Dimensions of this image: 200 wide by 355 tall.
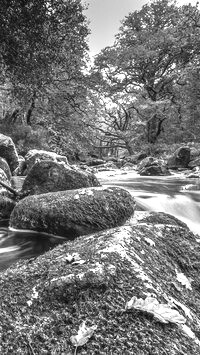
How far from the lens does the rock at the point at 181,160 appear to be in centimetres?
2077

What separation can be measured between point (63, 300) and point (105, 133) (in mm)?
28418

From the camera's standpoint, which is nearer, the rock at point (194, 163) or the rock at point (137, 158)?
the rock at point (194, 163)

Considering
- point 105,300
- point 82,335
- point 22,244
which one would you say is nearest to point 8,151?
point 22,244

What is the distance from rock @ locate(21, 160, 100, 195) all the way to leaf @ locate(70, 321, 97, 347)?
587cm

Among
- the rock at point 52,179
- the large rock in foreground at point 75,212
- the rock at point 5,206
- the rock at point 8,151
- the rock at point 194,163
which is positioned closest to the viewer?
the large rock in foreground at point 75,212

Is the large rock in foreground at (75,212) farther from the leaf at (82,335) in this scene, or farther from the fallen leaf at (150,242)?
the leaf at (82,335)

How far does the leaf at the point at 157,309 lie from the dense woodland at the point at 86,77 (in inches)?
350

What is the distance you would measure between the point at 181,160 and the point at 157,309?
66.6ft

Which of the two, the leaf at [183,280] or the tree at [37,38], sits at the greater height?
the tree at [37,38]

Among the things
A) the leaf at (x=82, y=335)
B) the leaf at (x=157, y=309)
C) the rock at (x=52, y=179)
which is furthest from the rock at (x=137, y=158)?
the leaf at (x=82, y=335)

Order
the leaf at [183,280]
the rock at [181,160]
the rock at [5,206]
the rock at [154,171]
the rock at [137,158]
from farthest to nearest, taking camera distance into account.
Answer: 1. the rock at [137,158]
2. the rock at [181,160]
3. the rock at [154,171]
4. the rock at [5,206]
5. the leaf at [183,280]

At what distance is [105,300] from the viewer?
4.91 feet

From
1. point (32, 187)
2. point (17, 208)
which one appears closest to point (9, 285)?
point (17, 208)

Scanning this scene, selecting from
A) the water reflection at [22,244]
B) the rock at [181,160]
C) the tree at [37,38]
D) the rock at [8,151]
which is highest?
the tree at [37,38]
